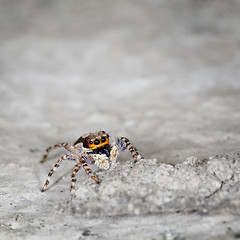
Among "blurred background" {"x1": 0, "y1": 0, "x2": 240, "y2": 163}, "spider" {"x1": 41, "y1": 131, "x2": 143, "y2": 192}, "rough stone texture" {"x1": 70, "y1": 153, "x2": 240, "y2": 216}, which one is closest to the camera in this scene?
"rough stone texture" {"x1": 70, "y1": 153, "x2": 240, "y2": 216}

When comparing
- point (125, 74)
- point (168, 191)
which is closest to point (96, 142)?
point (168, 191)

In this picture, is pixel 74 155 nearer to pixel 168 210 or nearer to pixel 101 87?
pixel 168 210

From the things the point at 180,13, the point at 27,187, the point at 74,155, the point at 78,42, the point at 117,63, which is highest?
the point at 180,13

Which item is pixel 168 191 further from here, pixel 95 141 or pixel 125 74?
pixel 125 74

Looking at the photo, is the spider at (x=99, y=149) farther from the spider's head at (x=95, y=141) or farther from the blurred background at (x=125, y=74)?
the blurred background at (x=125, y=74)

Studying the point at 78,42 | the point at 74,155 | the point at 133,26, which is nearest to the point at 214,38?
the point at 133,26

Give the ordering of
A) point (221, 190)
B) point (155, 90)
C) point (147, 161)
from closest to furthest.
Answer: point (221, 190) → point (147, 161) → point (155, 90)

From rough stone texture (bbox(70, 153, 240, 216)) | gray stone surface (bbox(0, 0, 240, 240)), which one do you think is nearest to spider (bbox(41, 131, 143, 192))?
gray stone surface (bbox(0, 0, 240, 240))

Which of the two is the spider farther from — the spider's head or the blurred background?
the blurred background
